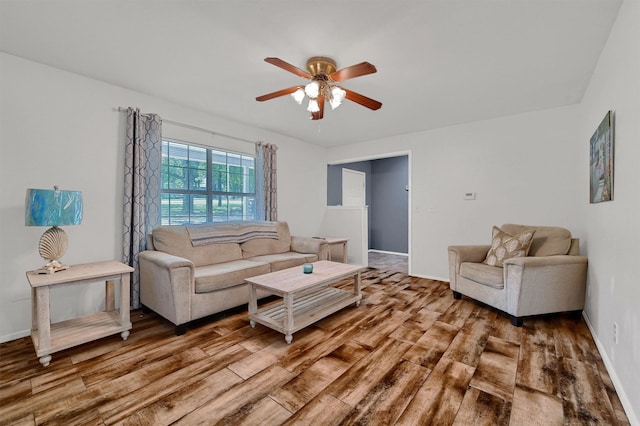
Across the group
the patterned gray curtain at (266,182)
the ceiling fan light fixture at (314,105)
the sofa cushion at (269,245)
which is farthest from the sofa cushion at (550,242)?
the patterned gray curtain at (266,182)

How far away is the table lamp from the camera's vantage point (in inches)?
80.4

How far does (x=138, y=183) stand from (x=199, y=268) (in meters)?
1.10

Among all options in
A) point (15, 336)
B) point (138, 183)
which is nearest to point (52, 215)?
point (138, 183)

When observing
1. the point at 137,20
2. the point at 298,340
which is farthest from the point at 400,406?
the point at 137,20

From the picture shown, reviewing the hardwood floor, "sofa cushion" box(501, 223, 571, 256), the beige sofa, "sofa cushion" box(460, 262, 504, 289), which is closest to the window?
the beige sofa

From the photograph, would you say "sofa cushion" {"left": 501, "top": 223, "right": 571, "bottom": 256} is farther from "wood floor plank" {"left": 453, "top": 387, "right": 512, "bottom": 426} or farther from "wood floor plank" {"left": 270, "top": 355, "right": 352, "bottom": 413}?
"wood floor plank" {"left": 270, "top": 355, "right": 352, "bottom": 413}

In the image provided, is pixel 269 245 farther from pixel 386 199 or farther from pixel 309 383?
pixel 386 199

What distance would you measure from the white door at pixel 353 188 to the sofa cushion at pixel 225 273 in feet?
11.1

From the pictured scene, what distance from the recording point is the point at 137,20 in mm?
1882

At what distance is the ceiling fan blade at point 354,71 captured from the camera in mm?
1885

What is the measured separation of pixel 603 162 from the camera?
2049 millimetres

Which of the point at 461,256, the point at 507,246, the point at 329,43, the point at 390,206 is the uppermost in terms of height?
the point at 329,43

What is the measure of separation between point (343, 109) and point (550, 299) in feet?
9.82

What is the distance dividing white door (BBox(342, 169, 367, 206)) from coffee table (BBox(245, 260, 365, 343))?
3.24 meters
